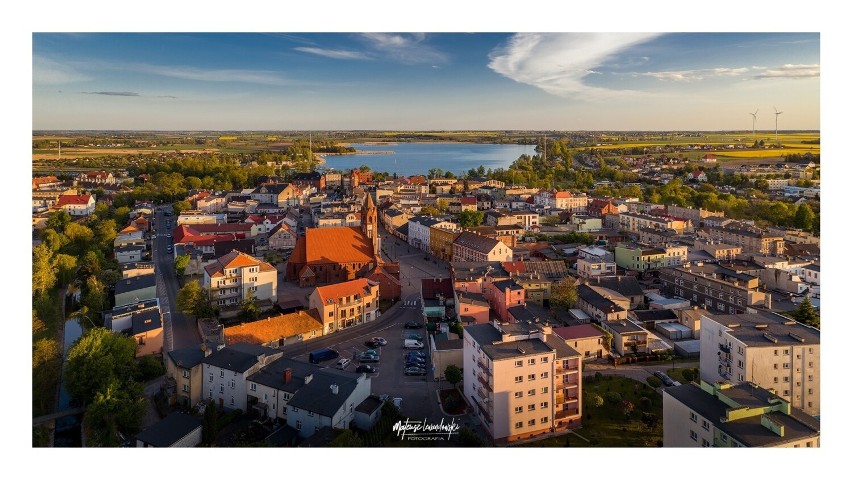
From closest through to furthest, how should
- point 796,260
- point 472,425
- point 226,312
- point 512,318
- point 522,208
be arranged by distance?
point 472,425, point 512,318, point 226,312, point 796,260, point 522,208

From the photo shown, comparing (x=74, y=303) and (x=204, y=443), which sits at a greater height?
(x=74, y=303)

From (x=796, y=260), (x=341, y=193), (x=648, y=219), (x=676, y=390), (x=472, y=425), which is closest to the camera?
(x=676, y=390)

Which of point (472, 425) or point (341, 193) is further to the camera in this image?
point (341, 193)

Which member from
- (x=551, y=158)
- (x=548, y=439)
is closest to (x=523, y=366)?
(x=548, y=439)

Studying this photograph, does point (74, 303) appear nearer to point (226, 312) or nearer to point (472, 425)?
point (226, 312)

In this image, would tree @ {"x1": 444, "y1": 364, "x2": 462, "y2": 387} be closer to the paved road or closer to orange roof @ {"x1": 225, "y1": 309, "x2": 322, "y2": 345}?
orange roof @ {"x1": 225, "y1": 309, "x2": 322, "y2": 345}

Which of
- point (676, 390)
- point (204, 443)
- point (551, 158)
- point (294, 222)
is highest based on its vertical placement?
point (551, 158)

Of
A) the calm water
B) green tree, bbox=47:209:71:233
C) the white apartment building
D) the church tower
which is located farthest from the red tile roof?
the calm water
